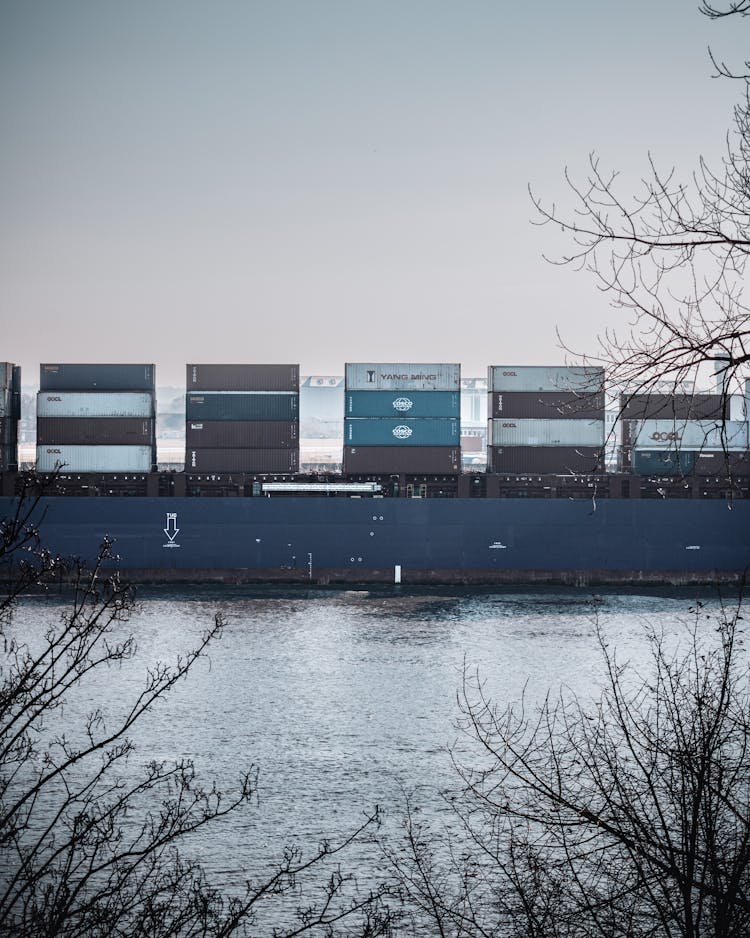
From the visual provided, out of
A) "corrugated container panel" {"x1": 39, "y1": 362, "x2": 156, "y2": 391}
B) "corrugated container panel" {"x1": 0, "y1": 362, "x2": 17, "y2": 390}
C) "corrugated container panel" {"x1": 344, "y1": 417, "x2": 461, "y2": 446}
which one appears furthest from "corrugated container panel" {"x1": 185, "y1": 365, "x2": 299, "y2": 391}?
"corrugated container panel" {"x1": 0, "y1": 362, "x2": 17, "y2": 390}

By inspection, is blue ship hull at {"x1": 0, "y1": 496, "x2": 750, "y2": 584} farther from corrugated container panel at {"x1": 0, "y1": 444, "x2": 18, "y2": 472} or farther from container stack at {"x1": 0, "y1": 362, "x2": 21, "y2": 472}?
container stack at {"x1": 0, "y1": 362, "x2": 21, "y2": 472}

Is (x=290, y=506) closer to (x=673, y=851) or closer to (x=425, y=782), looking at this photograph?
(x=425, y=782)

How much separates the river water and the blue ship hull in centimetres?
144

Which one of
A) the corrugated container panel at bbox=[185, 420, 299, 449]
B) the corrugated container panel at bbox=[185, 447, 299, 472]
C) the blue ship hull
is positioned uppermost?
the corrugated container panel at bbox=[185, 420, 299, 449]

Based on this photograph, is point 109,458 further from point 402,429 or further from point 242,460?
point 402,429

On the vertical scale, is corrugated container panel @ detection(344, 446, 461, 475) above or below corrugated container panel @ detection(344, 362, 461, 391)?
below

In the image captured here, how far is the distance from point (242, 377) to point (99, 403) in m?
7.69

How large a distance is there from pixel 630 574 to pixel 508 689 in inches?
895

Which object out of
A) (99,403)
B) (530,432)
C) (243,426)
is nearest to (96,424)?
(99,403)

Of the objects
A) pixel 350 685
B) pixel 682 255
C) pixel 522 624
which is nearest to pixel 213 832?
pixel 350 685

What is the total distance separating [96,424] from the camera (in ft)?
166

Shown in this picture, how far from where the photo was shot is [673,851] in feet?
18.1

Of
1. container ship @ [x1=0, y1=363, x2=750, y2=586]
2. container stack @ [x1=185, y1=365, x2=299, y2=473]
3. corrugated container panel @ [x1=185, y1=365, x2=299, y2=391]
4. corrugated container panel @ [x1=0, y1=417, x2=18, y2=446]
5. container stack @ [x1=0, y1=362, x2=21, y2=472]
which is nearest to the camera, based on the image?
container ship @ [x1=0, y1=363, x2=750, y2=586]

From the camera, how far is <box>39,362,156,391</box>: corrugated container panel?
51219 millimetres
